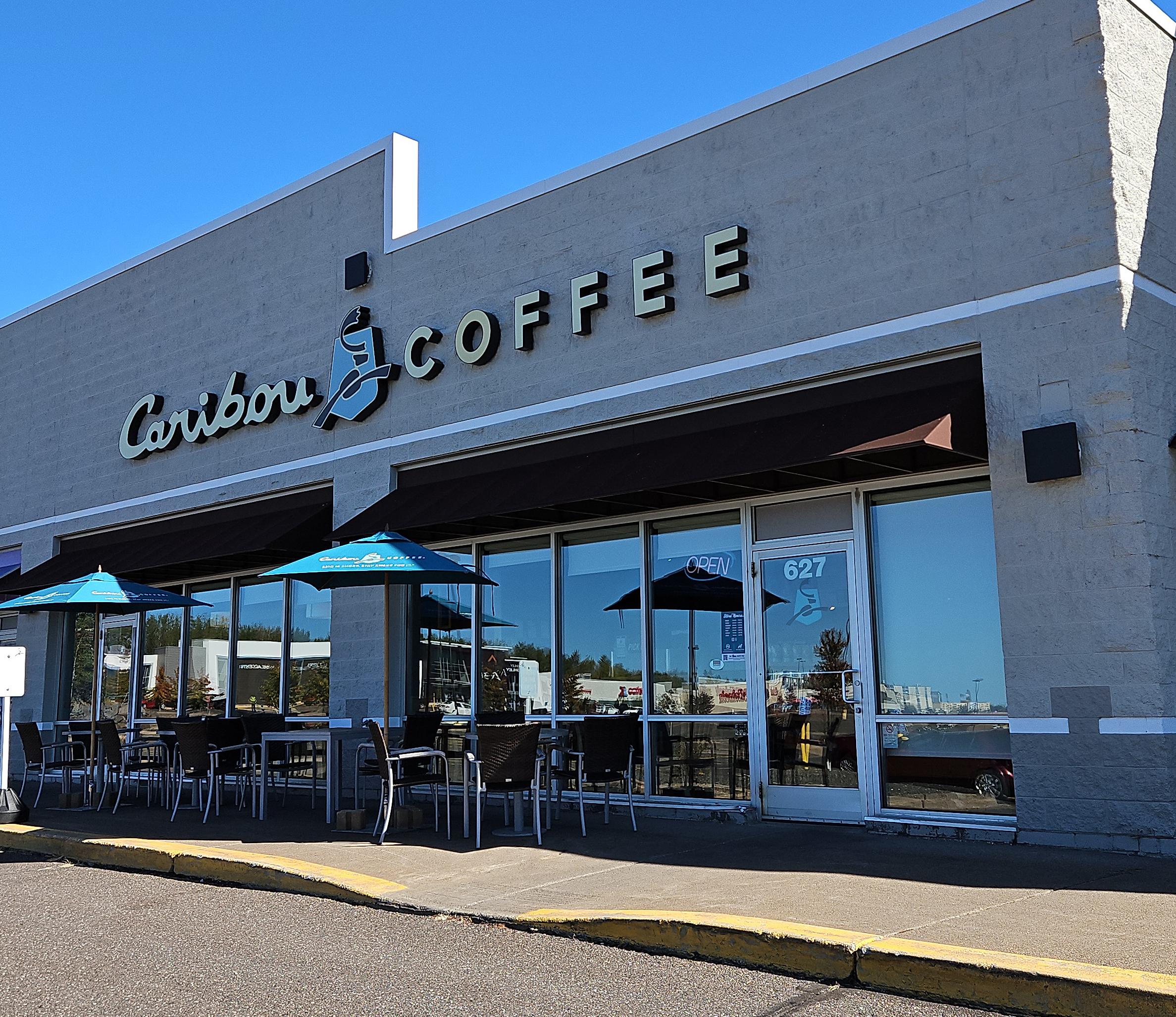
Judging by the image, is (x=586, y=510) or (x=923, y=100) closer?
(x=923, y=100)

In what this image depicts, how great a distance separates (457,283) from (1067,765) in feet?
25.7

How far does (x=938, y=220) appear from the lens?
9133 mm

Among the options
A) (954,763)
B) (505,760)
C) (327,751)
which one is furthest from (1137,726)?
(327,751)

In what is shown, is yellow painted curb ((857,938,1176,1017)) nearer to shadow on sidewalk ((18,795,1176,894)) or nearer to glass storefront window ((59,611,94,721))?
shadow on sidewalk ((18,795,1176,894))

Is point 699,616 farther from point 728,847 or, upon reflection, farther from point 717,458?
point 728,847

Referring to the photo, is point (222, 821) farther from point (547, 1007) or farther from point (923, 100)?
point (923, 100)

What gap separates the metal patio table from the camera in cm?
1015

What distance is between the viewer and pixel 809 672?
9.76m

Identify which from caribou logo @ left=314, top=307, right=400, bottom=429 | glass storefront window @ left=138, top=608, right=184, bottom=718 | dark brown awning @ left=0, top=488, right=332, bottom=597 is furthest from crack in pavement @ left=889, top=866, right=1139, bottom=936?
glass storefront window @ left=138, top=608, right=184, bottom=718

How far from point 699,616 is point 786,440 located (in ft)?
6.90

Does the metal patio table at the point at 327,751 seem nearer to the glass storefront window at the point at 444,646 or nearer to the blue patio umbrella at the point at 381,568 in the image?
the blue patio umbrella at the point at 381,568

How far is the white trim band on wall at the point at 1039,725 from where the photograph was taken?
805 centimetres

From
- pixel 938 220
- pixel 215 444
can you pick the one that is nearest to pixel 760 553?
pixel 938 220

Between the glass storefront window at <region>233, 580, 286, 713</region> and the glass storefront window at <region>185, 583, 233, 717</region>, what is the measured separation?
26 centimetres
